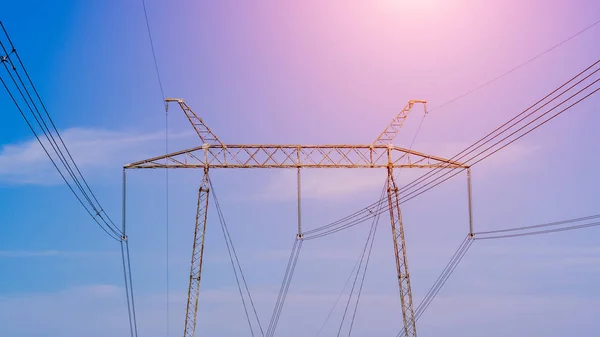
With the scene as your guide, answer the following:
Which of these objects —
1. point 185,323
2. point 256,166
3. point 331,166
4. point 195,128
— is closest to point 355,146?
point 331,166

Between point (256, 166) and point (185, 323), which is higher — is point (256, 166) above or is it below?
above

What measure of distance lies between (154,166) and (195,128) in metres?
4.87

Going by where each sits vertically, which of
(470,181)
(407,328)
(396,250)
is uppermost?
(470,181)

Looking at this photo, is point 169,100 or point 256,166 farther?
point 169,100

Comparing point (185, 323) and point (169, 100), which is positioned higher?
point (169, 100)

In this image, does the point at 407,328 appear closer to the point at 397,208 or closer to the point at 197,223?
the point at 397,208

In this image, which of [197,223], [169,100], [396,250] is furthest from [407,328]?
[169,100]

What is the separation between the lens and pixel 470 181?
8550cm

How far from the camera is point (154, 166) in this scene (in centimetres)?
8275

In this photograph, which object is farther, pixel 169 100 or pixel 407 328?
pixel 169 100

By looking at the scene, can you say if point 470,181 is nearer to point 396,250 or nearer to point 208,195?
point 396,250

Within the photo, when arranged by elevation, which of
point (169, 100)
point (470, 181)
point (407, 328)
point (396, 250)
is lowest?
point (407, 328)

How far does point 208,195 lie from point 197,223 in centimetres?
235

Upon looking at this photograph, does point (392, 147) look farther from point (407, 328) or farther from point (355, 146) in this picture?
point (407, 328)
